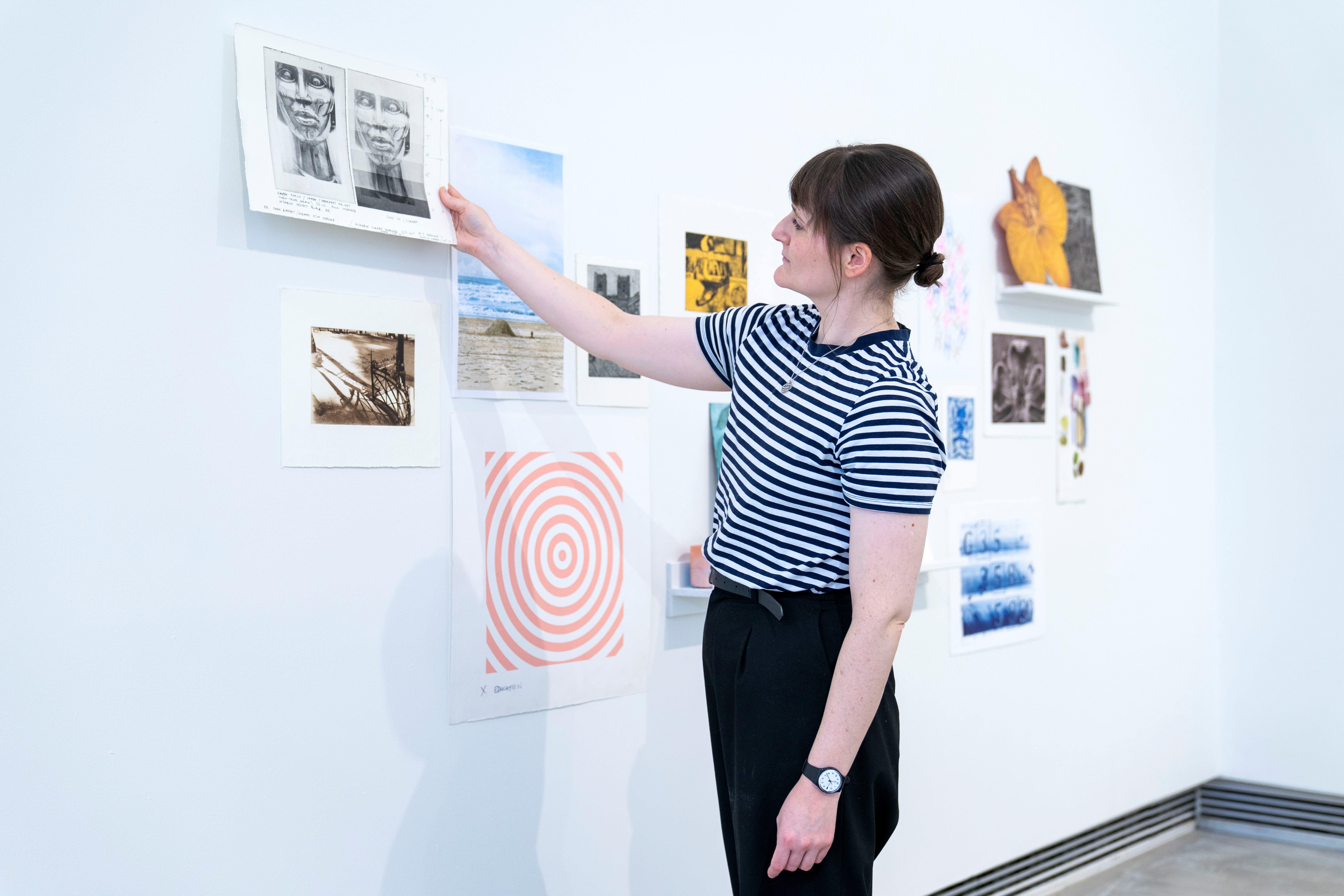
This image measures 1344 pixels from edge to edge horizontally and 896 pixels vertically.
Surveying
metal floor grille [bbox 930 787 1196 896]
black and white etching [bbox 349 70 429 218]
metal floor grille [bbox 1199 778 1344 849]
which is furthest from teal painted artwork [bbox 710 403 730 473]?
metal floor grille [bbox 1199 778 1344 849]

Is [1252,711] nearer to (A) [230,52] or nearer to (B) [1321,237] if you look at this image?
(B) [1321,237]

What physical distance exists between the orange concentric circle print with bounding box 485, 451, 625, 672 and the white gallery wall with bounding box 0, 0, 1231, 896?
0.09 m

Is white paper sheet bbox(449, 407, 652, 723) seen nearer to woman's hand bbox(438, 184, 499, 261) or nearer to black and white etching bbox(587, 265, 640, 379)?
black and white etching bbox(587, 265, 640, 379)

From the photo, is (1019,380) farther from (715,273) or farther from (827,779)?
(827,779)

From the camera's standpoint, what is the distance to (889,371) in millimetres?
1102

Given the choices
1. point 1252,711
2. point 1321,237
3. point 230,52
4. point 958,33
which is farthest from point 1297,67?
point 230,52

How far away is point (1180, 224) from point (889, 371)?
2088 millimetres

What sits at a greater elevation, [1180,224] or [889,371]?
[1180,224]

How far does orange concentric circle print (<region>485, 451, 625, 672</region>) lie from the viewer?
57.9 inches

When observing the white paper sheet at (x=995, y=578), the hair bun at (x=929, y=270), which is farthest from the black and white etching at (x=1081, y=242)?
the hair bun at (x=929, y=270)

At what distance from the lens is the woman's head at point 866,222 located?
1096 mm

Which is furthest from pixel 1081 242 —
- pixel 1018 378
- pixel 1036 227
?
pixel 1018 378

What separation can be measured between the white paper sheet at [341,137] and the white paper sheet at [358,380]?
117mm

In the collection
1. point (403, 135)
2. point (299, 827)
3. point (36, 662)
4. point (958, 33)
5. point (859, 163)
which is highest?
point (958, 33)
